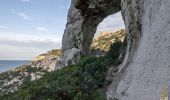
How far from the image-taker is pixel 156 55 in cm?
1198

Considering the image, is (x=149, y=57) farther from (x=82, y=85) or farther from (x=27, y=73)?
(x=27, y=73)

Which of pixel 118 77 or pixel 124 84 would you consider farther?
pixel 118 77

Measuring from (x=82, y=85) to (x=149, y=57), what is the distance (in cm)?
459

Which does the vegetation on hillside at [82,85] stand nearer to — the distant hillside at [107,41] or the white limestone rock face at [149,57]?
the white limestone rock face at [149,57]

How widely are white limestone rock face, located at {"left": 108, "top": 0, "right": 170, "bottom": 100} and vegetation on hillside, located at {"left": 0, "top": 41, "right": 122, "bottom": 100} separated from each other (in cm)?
103

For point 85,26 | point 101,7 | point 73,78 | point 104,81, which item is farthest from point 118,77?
point 85,26

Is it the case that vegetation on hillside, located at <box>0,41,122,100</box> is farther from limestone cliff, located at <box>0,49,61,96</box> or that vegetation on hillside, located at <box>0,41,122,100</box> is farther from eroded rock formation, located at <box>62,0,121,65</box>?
limestone cliff, located at <box>0,49,61,96</box>

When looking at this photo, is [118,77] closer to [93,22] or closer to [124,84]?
[124,84]

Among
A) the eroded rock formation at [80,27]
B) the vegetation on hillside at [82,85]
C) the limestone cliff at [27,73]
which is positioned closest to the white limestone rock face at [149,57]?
the vegetation on hillside at [82,85]

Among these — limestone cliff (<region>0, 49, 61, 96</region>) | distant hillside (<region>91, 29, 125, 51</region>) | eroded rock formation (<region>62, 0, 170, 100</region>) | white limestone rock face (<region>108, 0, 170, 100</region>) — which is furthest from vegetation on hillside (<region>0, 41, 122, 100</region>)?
distant hillside (<region>91, 29, 125, 51</region>)

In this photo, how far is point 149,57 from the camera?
496 inches

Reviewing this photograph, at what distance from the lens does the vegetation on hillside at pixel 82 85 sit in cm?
1520

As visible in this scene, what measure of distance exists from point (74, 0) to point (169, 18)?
67.2 feet

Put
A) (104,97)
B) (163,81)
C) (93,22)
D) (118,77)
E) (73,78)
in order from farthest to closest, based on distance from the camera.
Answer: (93,22) → (73,78) → (118,77) → (104,97) → (163,81)
